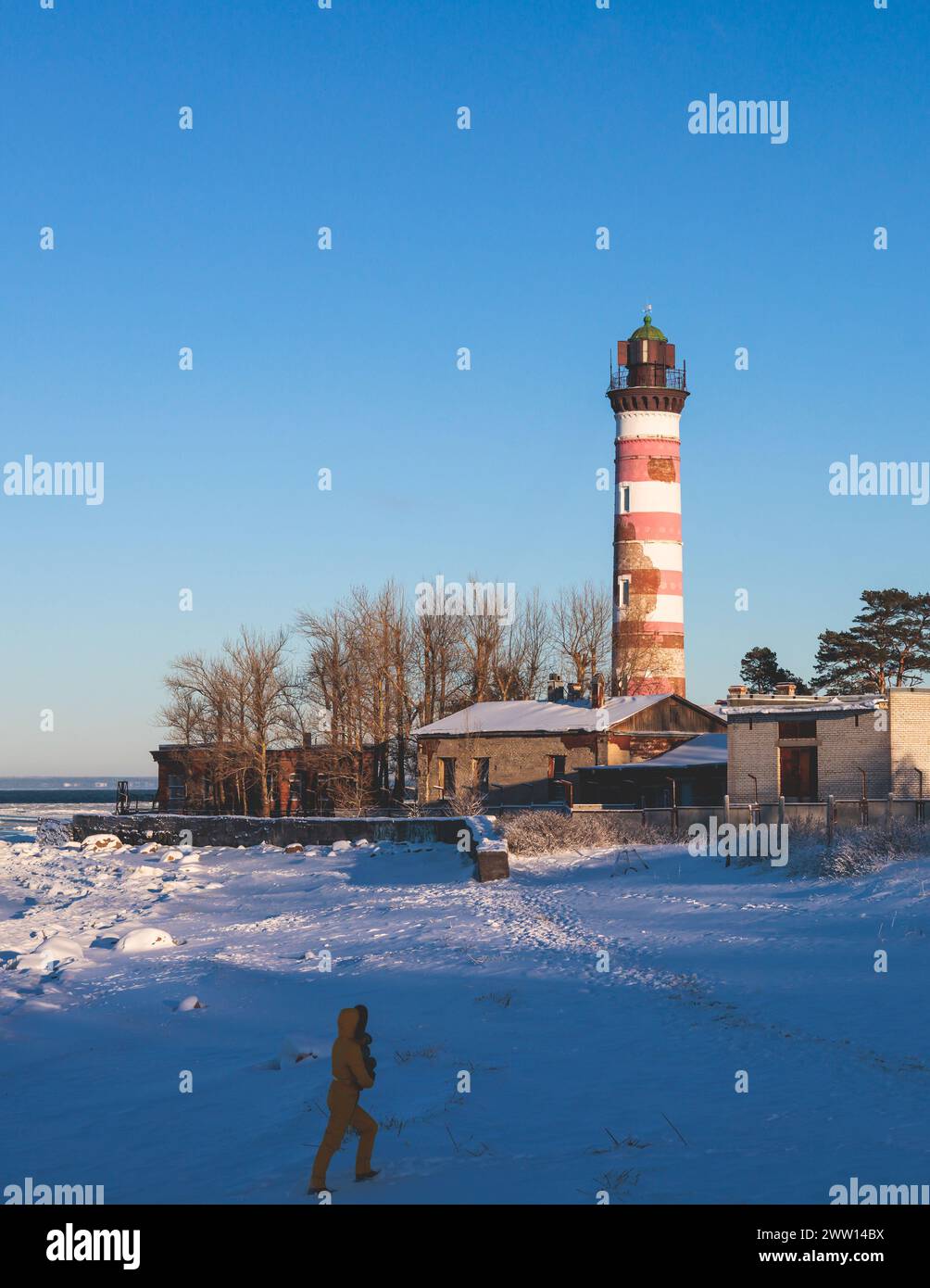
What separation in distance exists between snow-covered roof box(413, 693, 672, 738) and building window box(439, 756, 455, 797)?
3.57 feet

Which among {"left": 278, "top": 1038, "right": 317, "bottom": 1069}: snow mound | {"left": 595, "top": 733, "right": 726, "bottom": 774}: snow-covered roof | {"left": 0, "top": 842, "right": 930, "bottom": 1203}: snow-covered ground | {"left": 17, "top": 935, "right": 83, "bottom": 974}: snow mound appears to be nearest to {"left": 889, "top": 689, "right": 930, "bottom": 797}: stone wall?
{"left": 595, "top": 733, "right": 726, "bottom": 774}: snow-covered roof

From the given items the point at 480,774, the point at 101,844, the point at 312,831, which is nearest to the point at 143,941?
the point at 312,831

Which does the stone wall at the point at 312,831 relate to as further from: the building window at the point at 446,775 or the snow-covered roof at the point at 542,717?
the snow-covered roof at the point at 542,717

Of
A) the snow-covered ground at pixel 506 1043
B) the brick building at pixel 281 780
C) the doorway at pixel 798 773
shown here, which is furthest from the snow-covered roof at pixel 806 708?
the brick building at pixel 281 780

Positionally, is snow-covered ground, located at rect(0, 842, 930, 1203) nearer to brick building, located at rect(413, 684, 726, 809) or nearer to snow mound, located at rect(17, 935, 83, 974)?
snow mound, located at rect(17, 935, 83, 974)

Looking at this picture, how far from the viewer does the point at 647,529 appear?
2192 inches

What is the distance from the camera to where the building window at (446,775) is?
168 feet

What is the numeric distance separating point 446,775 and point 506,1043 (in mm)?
38090

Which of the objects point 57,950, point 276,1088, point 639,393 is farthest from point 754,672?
point 276,1088

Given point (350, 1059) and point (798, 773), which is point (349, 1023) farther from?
point (798, 773)

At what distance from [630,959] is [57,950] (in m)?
9.44

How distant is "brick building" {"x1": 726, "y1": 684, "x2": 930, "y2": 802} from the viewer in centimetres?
3697
